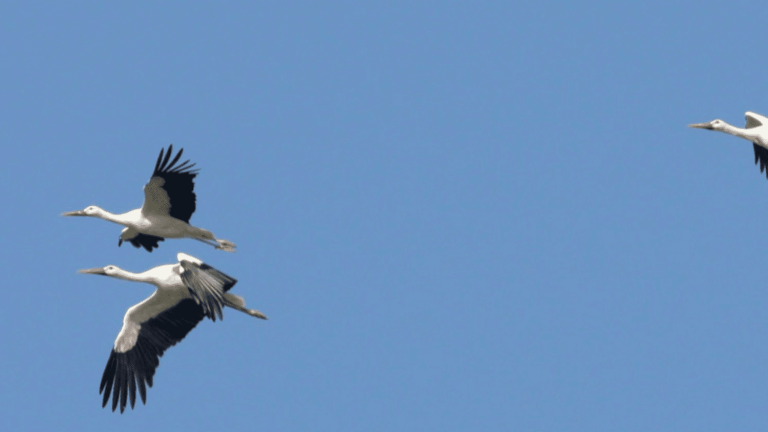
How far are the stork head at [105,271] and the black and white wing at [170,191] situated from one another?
0.97m

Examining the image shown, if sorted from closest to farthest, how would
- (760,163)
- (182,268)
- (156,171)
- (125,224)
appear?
(182,268) → (156,171) → (125,224) → (760,163)

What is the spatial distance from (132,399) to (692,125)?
34.2 ft

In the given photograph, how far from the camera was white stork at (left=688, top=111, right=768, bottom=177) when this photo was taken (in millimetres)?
19781

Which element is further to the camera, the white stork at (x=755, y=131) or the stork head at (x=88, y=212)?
the white stork at (x=755, y=131)

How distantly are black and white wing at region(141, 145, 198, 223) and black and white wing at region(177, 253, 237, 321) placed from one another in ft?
A: 5.61

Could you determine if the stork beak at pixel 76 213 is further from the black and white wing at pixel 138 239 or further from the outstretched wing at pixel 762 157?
the outstretched wing at pixel 762 157

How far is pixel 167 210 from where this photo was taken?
17.9m

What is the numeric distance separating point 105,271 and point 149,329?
3.86 ft

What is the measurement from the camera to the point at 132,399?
1755 centimetres

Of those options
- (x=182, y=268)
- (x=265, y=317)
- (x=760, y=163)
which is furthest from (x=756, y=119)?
(x=182, y=268)

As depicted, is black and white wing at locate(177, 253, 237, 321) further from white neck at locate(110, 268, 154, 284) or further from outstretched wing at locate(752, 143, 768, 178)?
outstretched wing at locate(752, 143, 768, 178)

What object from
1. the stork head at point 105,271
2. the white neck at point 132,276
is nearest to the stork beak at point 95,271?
the stork head at point 105,271

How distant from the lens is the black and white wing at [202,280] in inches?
627

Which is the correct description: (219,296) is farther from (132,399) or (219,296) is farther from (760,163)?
(760,163)
